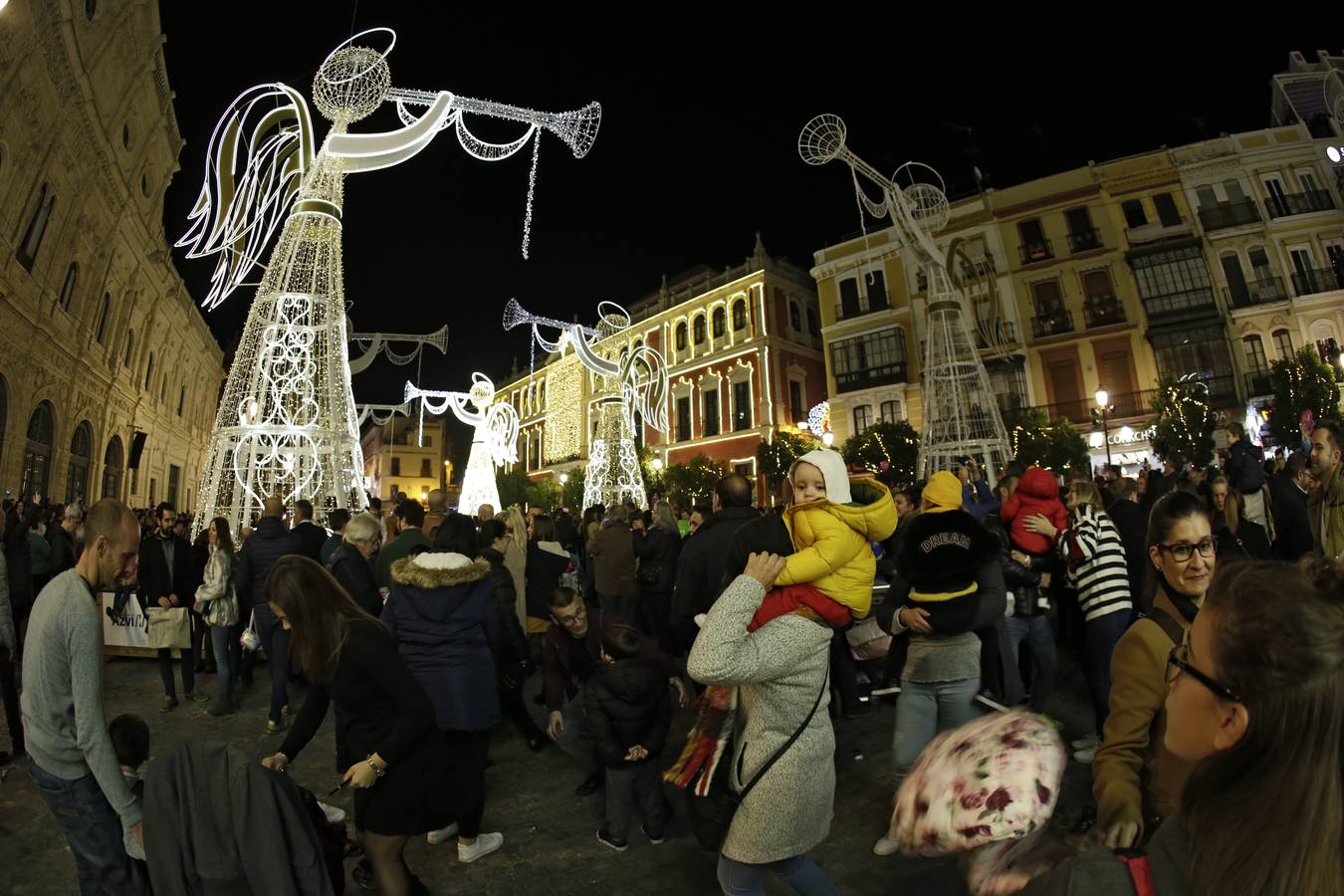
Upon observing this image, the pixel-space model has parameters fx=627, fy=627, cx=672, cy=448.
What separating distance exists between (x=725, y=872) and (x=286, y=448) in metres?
9.44

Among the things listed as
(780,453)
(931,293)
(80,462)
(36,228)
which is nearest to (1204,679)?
(931,293)

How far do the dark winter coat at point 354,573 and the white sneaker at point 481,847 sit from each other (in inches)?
81.9

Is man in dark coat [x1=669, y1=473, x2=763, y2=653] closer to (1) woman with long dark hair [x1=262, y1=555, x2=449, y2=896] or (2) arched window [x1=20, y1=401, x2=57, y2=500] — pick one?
(1) woman with long dark hair [x1=262, y1=555, x2=449, y2=896]

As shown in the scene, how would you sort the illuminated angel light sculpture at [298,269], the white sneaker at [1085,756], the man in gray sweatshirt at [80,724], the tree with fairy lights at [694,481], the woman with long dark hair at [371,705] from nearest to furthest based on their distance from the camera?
1. the man in gray sweatshirt at [80,724]
2. the woman with long dark hair at [371,705]
3. the white sneaker at [1085,756]
4. the illuminated angel light sculpture at [298,269]
5. the tree with fairy lights at [694,481]

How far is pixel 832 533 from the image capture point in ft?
7.06

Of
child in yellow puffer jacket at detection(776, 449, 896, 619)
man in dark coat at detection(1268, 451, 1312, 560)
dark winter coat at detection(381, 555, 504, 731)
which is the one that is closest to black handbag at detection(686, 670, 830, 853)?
child in yellow puffer jacket at detection(776, 449, 896, 619)

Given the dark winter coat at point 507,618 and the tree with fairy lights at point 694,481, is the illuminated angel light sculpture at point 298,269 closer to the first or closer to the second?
the dark winter coat at point 507,618

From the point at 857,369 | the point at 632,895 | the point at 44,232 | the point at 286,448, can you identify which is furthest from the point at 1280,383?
the point at 44,232

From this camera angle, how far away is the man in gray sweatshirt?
90.1 inches

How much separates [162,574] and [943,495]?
23.7 feet

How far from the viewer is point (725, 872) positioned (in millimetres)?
2209

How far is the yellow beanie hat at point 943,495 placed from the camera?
336cm

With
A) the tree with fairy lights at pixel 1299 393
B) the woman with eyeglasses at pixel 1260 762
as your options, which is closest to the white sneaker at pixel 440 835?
the woman with eyeglasses at pixel 1260 762

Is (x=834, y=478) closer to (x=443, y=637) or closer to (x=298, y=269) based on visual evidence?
(x=443, y=637)
